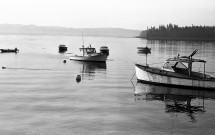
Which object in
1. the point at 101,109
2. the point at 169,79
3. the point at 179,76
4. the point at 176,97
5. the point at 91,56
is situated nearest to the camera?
the point at 101,109

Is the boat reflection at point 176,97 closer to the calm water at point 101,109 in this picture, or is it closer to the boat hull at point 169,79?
the calm water at point 101,109

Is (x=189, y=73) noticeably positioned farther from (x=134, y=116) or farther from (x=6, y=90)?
(x=6, y=90)

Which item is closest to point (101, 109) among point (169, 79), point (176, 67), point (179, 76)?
point (169, 79)

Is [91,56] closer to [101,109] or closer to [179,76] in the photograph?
[179,76]

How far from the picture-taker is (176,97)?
133ft

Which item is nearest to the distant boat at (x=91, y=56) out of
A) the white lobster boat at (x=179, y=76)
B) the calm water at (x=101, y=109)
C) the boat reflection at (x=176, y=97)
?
the calm water at (x=101, y=109)

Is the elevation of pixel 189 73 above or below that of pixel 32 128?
above

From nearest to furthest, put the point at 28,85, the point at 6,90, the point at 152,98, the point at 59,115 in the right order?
1. the point at 59,115
2. the point at 152,98
3. the point at 6,90
4. the point at 28,85

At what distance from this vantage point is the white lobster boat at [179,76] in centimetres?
4375

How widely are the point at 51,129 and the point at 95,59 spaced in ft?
187

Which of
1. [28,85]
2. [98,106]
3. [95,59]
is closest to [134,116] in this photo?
[98,106]

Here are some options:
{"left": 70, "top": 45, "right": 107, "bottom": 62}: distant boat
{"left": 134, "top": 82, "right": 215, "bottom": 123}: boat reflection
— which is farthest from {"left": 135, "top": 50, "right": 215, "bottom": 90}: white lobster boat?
{"left": 70, "top": 45, "right": 107, "bottom": 62}: distant boat

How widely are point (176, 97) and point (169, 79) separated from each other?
5763 mm

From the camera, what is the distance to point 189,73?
45.1 meters
